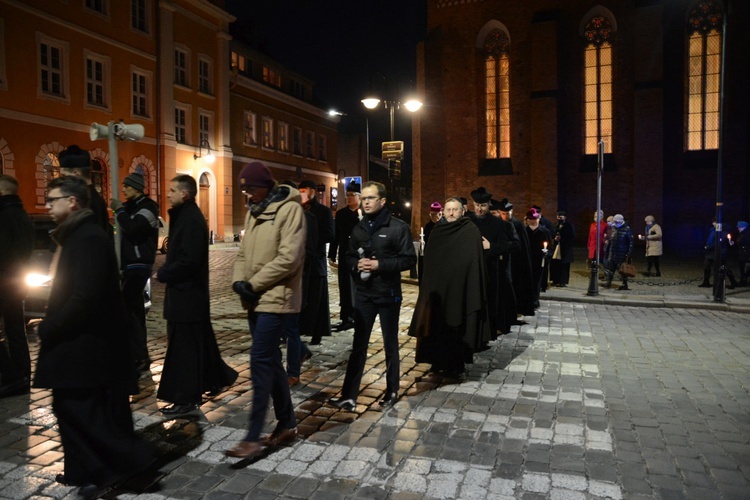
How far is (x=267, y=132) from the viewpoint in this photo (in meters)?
40.1

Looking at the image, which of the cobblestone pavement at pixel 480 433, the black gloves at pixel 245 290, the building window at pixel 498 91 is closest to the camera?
the cobblestone pavement at pixel 480 433

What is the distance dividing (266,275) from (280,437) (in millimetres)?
1275

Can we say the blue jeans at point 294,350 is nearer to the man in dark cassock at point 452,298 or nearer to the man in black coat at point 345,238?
the man in dark cassock at point 452,298

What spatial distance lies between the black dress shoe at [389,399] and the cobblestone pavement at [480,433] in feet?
0.33

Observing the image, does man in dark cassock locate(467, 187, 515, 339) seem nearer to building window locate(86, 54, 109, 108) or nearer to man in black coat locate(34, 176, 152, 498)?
man in black coat locate(34, 176, 152, 498)

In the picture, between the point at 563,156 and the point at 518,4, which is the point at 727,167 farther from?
the point at 518,4

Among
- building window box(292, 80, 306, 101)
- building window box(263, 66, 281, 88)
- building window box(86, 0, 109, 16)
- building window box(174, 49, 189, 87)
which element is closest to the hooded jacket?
building window box(86, 0, 109, 16)

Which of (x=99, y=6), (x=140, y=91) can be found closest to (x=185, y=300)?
(x=99, y=6)

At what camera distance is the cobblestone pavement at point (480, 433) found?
12.3 ft

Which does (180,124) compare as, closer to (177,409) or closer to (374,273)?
(177,409)

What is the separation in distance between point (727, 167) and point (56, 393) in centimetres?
2867

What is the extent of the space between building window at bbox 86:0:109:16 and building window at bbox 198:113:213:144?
799 centimetres

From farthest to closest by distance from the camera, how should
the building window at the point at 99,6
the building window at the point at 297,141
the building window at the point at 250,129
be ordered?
the building window at the point at 297,141, the building window at the point at 250,129, the building window at the point at 99,6

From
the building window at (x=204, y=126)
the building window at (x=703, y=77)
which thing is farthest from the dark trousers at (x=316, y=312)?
the building window at (x=204, y=126)
